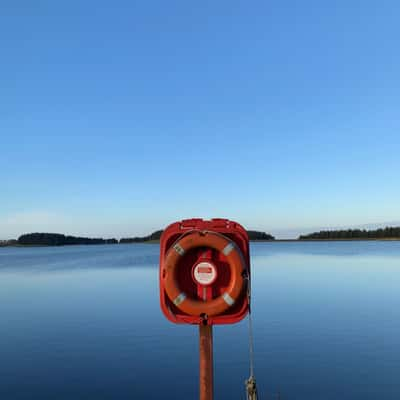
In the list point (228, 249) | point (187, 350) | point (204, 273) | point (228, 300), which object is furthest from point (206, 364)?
point (187, 350)

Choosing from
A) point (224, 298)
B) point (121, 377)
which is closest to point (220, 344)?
point (121, 377)

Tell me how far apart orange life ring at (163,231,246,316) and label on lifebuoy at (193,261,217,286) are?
109mm

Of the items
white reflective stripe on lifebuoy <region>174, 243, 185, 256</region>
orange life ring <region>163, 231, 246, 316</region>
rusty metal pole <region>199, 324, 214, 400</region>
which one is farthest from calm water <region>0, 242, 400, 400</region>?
white reflective stripe on lifebuoy <region>174, 243, 185, 256</region>

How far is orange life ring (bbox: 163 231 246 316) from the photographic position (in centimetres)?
235

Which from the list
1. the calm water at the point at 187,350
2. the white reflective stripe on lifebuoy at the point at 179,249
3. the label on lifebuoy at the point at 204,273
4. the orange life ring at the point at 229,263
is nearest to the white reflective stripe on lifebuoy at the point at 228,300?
the orange life ring at the point at 229,263

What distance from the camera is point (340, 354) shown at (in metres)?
7.38

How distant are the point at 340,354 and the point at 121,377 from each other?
13.6 ft

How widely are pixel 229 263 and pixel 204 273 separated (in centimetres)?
18

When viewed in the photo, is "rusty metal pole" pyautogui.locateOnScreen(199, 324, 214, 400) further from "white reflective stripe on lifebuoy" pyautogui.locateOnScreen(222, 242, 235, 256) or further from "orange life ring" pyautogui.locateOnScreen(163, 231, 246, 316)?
"white reflective stripe on lifebuoy" pyautogui.locateOnScreen(222, 242, 235, 256)

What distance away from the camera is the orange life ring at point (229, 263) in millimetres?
2348

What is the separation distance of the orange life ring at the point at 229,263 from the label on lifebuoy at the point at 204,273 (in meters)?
0.11

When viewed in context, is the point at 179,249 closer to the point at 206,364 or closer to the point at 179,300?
the point at 179,300

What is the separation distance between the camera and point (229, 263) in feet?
7.86

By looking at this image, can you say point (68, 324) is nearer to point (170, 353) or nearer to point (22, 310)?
point (22, 310)
